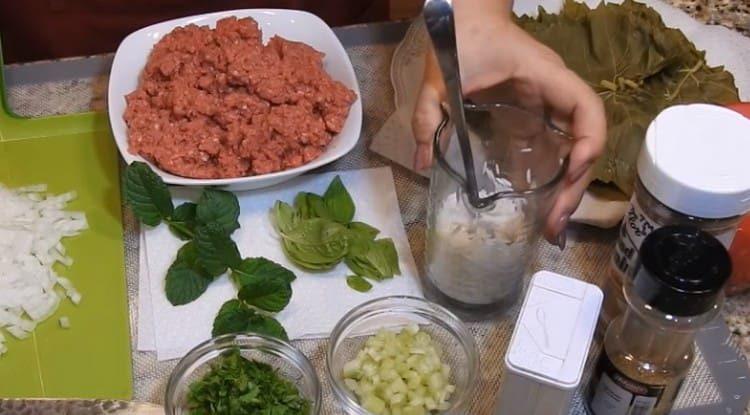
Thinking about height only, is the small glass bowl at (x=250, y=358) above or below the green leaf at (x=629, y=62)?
below

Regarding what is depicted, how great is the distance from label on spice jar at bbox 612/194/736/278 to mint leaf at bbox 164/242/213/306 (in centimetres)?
40

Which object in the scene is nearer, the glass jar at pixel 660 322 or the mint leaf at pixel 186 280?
the glass jar at pixel 660 322

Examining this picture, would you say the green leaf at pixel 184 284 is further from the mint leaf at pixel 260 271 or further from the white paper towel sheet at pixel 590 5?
the white paper towel sheet at pixel 590 5

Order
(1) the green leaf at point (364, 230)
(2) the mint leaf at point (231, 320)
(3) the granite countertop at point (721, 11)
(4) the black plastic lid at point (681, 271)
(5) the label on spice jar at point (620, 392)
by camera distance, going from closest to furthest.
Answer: (4) the black plastic lid at point (681, 271)
(5) the label on spice jar at point (620, 392)
(2) the mint leaf at point (231, 320)
(1) the green leaf at point (364, 230)
(3) the granite countertop at point (721, 11)

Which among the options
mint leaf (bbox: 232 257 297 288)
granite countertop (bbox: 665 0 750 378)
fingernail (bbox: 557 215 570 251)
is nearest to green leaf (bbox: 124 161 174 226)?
mint leaf (bbox: 232 257 297 288)

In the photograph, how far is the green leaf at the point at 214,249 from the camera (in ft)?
2.96

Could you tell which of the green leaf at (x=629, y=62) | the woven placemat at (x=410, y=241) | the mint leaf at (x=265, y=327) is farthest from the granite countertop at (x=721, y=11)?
the mint leaf at (x=265, y=327)

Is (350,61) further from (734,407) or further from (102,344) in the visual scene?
(734,407)

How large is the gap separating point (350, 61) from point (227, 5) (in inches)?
10.6

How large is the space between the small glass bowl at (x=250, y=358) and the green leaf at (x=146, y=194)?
17 cm

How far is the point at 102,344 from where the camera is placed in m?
0.90

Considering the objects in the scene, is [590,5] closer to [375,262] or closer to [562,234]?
[562,234]

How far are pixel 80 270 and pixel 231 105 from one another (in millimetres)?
238

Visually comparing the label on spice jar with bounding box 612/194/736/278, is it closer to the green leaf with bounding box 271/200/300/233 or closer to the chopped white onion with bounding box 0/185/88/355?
the green leaf with bounding box 271/200/300/233
